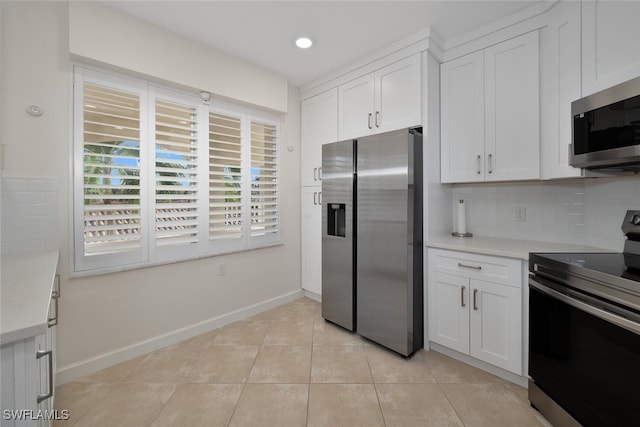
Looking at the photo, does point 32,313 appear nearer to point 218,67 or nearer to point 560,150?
point 218,67

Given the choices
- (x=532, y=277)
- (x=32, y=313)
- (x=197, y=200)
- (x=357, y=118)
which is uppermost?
(x=357, y=118)

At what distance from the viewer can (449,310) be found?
7.11ft

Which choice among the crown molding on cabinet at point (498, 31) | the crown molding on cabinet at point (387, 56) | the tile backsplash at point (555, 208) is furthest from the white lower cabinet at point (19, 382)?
the crown molding on cabinet at point (498, 31)

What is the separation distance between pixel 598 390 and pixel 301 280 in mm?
2712

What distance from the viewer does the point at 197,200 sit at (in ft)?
8.45

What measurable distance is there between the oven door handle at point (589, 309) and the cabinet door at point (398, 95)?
1452 millimetres

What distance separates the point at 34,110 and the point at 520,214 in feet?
11.8

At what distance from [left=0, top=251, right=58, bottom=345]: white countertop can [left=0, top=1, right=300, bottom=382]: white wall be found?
0.55 m

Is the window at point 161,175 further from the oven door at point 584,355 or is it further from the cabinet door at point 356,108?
the oven door at point 584,355

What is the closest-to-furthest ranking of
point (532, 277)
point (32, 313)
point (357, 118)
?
point (32, 313) < point (532, 277) < point (357, 118)

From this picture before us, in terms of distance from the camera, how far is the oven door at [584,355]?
1.16 meters

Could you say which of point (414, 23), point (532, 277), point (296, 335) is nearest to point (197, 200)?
point (296, 335)

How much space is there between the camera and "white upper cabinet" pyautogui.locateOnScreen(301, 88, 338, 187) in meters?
3.05

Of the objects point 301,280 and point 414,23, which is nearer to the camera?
point 414,23
